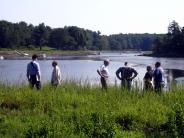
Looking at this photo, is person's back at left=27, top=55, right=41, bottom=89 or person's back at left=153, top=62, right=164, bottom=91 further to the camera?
person's back at left=27, top=55, right=41, bottom=89

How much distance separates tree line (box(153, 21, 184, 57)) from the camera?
Result: 134 metres

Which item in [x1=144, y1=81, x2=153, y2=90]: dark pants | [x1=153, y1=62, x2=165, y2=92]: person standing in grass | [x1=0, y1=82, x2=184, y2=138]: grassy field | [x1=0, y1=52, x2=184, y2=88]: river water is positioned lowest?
[x1=0, y1=52, x2=184, y2=88]: river water

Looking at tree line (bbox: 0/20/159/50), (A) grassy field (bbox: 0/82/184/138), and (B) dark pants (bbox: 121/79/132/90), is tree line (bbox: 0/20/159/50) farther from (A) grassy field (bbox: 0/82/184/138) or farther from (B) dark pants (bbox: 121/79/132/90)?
(A) grassy field (bbox: 0/82/184/138)

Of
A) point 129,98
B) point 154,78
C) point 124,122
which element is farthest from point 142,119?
point 154,78

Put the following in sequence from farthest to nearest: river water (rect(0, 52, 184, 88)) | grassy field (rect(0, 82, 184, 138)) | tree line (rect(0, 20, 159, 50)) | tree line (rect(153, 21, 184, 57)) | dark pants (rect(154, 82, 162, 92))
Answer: tree line (rect(0, 20, 159, 50)) < tree line (rect(153, 21, 184, 57)) < river water (rect(0, 52, 184, 88)) < dark pants (rect(154, 82, 162, 92)) < grassy field (rect(0, 82, 184, 138))

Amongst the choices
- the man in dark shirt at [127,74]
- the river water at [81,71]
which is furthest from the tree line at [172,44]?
the man in dark shirt at [127,74]

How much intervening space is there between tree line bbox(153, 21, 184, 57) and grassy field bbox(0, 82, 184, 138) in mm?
117581

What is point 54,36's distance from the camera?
172500mm

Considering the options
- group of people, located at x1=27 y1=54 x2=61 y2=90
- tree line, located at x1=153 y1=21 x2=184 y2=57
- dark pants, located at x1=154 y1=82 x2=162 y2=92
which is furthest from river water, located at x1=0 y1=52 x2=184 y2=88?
tree line, located at x1=153 y1=21 x2=184 y2=57

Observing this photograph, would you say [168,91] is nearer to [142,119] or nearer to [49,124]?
[142,119]

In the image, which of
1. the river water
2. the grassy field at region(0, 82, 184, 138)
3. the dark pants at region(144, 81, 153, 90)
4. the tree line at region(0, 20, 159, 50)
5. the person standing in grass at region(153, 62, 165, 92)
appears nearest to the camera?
the grassy field at region(0, 82, 184, 138)

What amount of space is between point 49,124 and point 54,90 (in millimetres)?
6309

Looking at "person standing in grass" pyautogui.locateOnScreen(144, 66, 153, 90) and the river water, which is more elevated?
"person standing in grass" pyautogui.locateOnScreen(144, 66, 153, 90)

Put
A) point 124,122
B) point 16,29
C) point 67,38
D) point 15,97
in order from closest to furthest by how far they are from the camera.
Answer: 1. point 124,122
2. point 15,97
3. point 16,29
4. point 67,38
